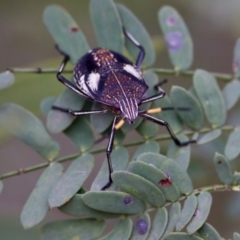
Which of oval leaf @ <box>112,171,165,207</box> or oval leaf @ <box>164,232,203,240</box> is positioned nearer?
oval leaf @ <box>164,232,203,240</box>

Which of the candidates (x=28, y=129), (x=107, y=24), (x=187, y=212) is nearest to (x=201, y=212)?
(x=187, y=212)

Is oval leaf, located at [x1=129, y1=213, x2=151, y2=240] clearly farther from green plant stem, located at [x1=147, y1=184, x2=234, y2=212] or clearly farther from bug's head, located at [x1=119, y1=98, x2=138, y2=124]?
bug's head, located at [x1=119, y1=98, x2=138, y2=124]

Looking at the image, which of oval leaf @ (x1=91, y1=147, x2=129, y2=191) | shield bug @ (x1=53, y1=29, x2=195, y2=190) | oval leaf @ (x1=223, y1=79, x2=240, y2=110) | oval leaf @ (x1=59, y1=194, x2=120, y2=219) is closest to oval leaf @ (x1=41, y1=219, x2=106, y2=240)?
oval leaf @ (x1=59, y1=194, x2=120, y2=219)

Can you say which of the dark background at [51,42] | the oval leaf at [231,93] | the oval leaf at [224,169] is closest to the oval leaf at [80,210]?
the oval leaf at [224,169]

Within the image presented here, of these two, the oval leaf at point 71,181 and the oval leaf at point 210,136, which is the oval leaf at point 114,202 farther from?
the oval leaf at point 210,136

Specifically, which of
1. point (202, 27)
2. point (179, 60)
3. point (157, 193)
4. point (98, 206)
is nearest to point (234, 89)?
point (179, 60)

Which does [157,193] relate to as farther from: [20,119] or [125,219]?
[20,119]
